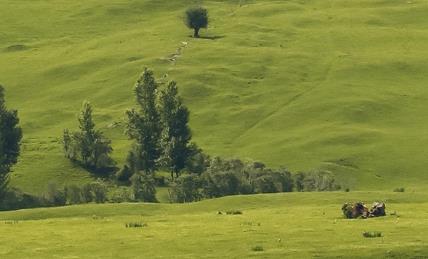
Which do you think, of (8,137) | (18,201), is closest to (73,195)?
(18,201)

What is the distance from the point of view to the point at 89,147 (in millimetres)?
121938

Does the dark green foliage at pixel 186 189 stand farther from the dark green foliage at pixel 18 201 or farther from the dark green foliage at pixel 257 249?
the dark green foliage at pixel 257 249

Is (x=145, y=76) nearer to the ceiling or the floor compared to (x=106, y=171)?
nearer to the ceiling

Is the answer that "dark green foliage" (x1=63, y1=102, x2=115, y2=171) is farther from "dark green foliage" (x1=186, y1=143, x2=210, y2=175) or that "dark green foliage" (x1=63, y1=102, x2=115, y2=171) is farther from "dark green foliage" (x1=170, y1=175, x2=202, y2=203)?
"dark green foliage" (x1=170, y1=175, x2=202, y2=203)

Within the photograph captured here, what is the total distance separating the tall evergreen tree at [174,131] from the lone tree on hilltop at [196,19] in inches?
2533

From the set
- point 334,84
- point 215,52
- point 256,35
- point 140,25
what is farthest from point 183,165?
point 140,25

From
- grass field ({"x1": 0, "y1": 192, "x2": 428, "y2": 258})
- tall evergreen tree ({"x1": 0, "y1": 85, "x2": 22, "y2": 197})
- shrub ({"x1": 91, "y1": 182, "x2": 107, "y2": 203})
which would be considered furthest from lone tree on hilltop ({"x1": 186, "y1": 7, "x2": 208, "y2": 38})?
grass field ({"x1": 0, "y1": 192, "x2": 428, "y2": 258})

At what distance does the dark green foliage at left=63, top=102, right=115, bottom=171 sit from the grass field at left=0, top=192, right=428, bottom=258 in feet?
180

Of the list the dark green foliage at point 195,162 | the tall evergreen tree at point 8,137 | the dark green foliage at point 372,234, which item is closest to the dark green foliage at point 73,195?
the tall evergreen tree at point 8,137

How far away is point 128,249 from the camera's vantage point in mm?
45906

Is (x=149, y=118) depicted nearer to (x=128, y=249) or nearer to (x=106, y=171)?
(x=106, y=171)

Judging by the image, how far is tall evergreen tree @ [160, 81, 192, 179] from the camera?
114312 mm

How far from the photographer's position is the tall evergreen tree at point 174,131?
114312 mm

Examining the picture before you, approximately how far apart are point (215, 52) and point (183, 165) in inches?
2197
